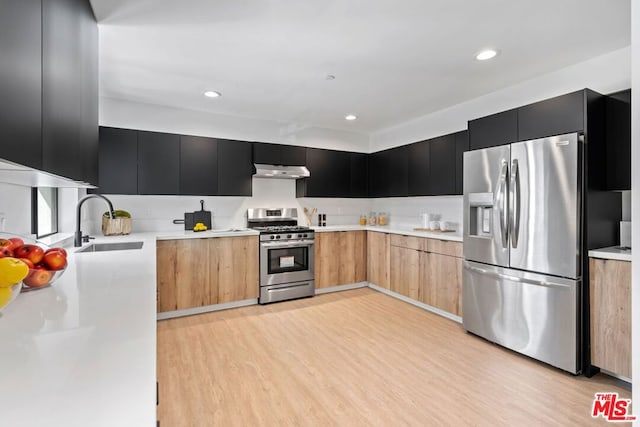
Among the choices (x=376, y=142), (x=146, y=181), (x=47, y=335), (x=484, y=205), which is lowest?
(x=47, y=335)

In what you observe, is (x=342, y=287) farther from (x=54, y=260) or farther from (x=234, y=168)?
(x=54, y=260)

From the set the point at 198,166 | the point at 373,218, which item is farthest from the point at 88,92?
the point at 373,218

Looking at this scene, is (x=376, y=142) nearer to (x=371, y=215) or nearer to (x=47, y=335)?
(x=371, y=215)

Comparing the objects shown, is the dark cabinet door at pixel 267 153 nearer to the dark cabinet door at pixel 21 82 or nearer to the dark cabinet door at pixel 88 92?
the dark cabinet door at pixel 88 92

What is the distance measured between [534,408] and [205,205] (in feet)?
12.7

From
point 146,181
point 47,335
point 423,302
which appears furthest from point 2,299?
point 423,302

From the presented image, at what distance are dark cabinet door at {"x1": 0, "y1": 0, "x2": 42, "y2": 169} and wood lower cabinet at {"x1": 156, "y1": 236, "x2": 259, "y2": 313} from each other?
2.72 m

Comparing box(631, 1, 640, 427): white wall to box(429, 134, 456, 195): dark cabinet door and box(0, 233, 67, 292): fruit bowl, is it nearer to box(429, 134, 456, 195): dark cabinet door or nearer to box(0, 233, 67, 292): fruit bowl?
box(429, 134, 456, 195): dark cabinet door

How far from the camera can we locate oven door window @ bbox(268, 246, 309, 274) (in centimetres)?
415

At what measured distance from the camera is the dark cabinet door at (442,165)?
3.73 metres

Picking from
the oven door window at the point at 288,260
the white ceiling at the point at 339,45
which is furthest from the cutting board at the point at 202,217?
the white ceiling at the point at 339,45

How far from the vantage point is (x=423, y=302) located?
12.4 ft

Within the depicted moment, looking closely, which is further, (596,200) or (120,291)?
(596,200)

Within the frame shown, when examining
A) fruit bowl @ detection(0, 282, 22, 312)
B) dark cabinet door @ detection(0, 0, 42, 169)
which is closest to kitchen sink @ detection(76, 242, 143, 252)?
fruit bowl @ detection(0, 282, 22, 312)
